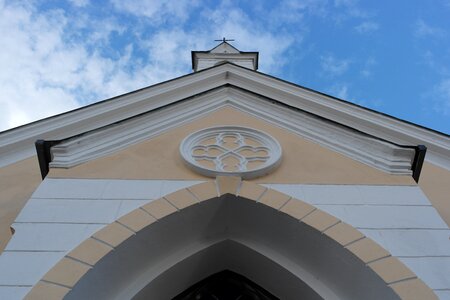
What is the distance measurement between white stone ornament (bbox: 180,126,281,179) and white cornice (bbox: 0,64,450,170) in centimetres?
306

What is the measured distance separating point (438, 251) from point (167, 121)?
3444 millimetres

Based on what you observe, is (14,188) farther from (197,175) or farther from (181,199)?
(181,199)

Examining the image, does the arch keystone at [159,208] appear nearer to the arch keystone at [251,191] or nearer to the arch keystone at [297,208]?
the arch keystone at [251,191]

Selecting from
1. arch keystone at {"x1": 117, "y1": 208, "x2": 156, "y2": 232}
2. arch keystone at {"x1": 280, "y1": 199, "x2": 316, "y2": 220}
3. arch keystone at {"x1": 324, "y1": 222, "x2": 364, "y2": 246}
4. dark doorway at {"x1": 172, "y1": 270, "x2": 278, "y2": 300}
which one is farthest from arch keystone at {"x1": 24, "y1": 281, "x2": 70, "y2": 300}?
arch keystone at {"x1": 324, "y1": 222, "x2": 364, "y2": 246}

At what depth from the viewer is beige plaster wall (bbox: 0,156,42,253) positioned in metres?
5.89

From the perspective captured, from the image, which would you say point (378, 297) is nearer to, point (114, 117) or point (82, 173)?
point (82, 173)

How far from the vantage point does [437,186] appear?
23.3 feet

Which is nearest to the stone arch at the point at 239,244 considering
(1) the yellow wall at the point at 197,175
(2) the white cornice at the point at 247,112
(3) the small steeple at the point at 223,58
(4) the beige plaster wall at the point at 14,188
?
(1) the yellow wall at the point at 197,175

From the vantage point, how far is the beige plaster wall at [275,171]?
203 inches

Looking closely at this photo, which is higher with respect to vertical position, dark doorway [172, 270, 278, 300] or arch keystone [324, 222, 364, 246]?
arch keystone [324, 222, 364, 246]

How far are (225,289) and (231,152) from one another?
4.97ft

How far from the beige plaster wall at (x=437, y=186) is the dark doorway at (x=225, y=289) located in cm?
277

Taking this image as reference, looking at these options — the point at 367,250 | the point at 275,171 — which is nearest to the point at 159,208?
the point at 275,171

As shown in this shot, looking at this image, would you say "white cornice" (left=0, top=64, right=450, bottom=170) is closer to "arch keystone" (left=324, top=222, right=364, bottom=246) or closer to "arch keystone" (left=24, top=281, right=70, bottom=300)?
"arch keystone" (left=324, top=222, right=364, bottom=246)
